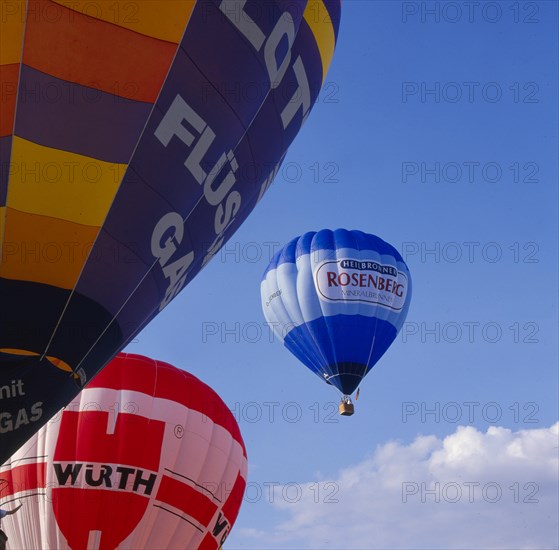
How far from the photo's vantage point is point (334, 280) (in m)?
18.1

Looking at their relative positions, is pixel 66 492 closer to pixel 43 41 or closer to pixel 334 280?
pixel 43 41

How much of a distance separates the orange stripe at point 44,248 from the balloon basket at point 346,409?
37.1ft

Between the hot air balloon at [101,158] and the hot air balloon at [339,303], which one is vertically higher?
the hot air balloon at [339,303]

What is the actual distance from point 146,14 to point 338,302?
37.6 feet

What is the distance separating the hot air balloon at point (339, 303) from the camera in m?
17.9

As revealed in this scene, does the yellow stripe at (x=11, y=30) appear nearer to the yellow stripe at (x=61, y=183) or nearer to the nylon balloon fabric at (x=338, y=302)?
the yellow stripe at (x=61, y=183)

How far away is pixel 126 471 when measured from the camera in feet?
37.8

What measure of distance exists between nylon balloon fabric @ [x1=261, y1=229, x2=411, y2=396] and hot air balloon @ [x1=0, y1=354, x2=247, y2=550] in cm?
540

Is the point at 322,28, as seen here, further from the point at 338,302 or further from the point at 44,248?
→ the point at 338,302

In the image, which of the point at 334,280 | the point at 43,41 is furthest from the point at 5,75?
the point at 334,280

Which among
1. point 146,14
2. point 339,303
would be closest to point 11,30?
point 146,14

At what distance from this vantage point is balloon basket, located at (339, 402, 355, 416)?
58.3 feet

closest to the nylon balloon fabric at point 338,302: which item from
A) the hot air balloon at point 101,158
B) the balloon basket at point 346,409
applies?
the balloon basket at point 346,409

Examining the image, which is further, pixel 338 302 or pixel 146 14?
pixel 338 302
